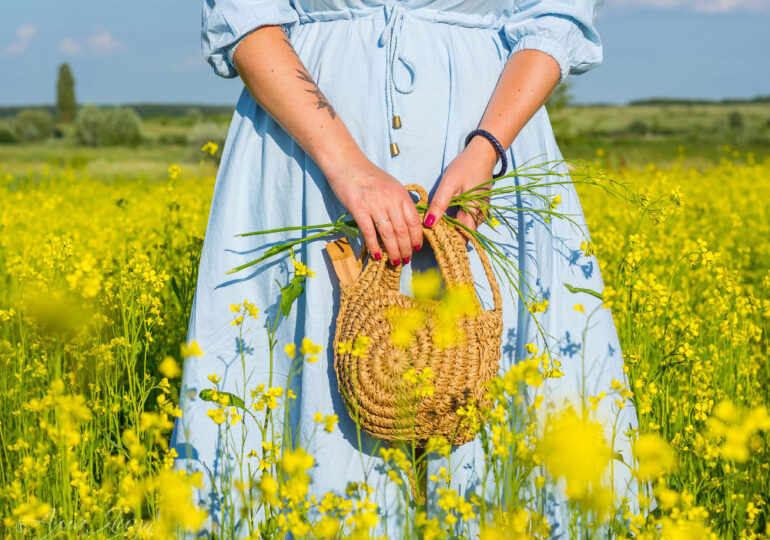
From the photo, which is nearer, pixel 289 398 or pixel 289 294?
pixel 289 294

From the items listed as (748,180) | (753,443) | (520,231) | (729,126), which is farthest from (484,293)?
(729,126)

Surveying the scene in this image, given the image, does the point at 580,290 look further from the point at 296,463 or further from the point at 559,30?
the point at 296,463

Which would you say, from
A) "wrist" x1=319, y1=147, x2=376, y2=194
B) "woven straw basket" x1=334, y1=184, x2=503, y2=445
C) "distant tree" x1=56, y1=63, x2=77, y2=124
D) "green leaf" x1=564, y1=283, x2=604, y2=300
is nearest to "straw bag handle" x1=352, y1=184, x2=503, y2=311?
"woven straw basket" x1=334, y1=184, x2=503, y2=445

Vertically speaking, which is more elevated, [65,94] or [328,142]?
[65,94]

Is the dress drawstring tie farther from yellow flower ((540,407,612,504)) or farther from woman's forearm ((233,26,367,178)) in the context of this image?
yellow flower ((540,407,612,504))

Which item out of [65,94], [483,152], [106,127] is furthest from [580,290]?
[65,94]

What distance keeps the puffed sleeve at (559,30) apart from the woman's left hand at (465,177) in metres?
0.28

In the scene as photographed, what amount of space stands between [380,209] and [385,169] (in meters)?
0.25

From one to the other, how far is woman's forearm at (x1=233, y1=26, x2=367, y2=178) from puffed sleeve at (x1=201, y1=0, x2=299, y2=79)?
0.07 ft

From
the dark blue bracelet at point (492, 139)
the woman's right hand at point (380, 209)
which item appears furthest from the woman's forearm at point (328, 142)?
the dark blue bracelet at point (492, 139)

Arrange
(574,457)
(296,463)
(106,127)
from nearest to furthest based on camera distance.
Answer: (574,457) → (296,463) → (106,127)

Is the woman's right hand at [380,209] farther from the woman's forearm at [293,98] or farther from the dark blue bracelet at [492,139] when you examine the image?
the dark blue bracelet at [492,139]

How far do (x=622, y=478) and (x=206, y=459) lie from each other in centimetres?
101

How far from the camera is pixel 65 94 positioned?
64812 millimetres
